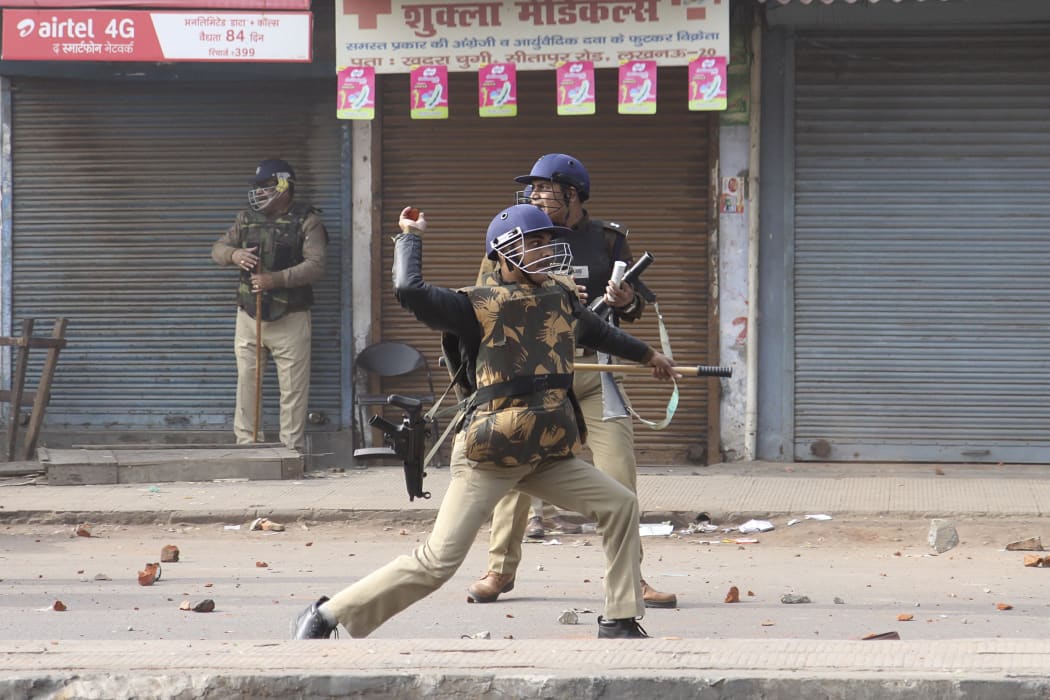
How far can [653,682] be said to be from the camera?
14.4ft

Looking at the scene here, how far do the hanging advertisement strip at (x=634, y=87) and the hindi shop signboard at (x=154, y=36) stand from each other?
2.28 m

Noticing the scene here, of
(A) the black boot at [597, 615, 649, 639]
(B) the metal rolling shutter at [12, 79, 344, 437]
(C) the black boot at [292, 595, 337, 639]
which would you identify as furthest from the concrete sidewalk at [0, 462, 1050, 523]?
(C) the black boot at [292, 595, 337, 639]

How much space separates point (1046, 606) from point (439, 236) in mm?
6296

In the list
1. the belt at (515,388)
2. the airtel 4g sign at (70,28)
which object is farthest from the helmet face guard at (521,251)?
the airtel 4g sign at (70,28)

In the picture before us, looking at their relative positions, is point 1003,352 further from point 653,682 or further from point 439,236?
point 653,682

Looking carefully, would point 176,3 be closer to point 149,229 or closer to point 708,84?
point 149,229

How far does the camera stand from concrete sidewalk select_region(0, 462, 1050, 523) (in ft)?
30.7

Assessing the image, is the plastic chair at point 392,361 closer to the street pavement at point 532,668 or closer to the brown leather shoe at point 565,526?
the brown leather shoe at point 565,526

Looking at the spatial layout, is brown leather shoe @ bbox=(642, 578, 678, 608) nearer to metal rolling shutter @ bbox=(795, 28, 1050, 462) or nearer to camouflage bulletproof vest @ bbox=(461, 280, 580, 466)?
camouflage bulletproof vest @ bbox=(461, 280, 580, 466)

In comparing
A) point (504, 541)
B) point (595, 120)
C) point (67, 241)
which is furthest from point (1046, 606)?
point (67, 241)

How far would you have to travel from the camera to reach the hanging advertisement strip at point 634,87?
10.8 metres

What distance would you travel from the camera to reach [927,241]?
1126 cm

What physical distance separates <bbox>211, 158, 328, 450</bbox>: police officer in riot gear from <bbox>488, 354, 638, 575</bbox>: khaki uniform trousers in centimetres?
505

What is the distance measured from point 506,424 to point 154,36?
22.9 feet
